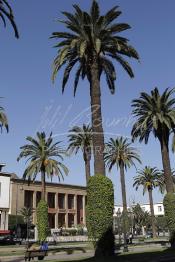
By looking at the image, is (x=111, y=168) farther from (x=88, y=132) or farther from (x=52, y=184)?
(x=52, y=184)

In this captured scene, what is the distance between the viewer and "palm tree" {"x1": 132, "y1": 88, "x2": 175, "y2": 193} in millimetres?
39250

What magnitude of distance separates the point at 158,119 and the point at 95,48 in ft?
Result: 46.8

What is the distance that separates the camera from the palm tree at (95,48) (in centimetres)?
2767

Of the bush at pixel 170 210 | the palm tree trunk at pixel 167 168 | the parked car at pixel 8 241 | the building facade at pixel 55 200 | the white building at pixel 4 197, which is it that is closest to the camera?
the bush at pixel 170 210

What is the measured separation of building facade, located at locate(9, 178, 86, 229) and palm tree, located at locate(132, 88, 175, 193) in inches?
2502

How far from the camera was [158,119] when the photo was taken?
40094 mm

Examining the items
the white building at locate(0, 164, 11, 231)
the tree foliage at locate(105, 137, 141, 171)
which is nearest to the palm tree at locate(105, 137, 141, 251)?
the tree foliage at locate(105, 137, 141, 171)

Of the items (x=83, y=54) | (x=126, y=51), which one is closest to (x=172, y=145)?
(x=126, y=51)

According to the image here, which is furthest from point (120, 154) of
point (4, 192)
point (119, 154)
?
point (4, 192)

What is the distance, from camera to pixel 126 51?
100 ft

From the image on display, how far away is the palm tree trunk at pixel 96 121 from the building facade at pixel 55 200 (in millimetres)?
75572

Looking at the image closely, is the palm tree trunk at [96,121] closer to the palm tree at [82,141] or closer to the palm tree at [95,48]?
the palm tree at [95,48]

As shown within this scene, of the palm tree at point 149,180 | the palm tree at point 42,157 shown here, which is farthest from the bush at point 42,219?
the palm tree at point 149,180

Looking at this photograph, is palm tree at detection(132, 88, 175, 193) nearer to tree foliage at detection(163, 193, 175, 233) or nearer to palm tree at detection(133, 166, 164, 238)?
tree foliage at detection(163, 193, 175, 233)
